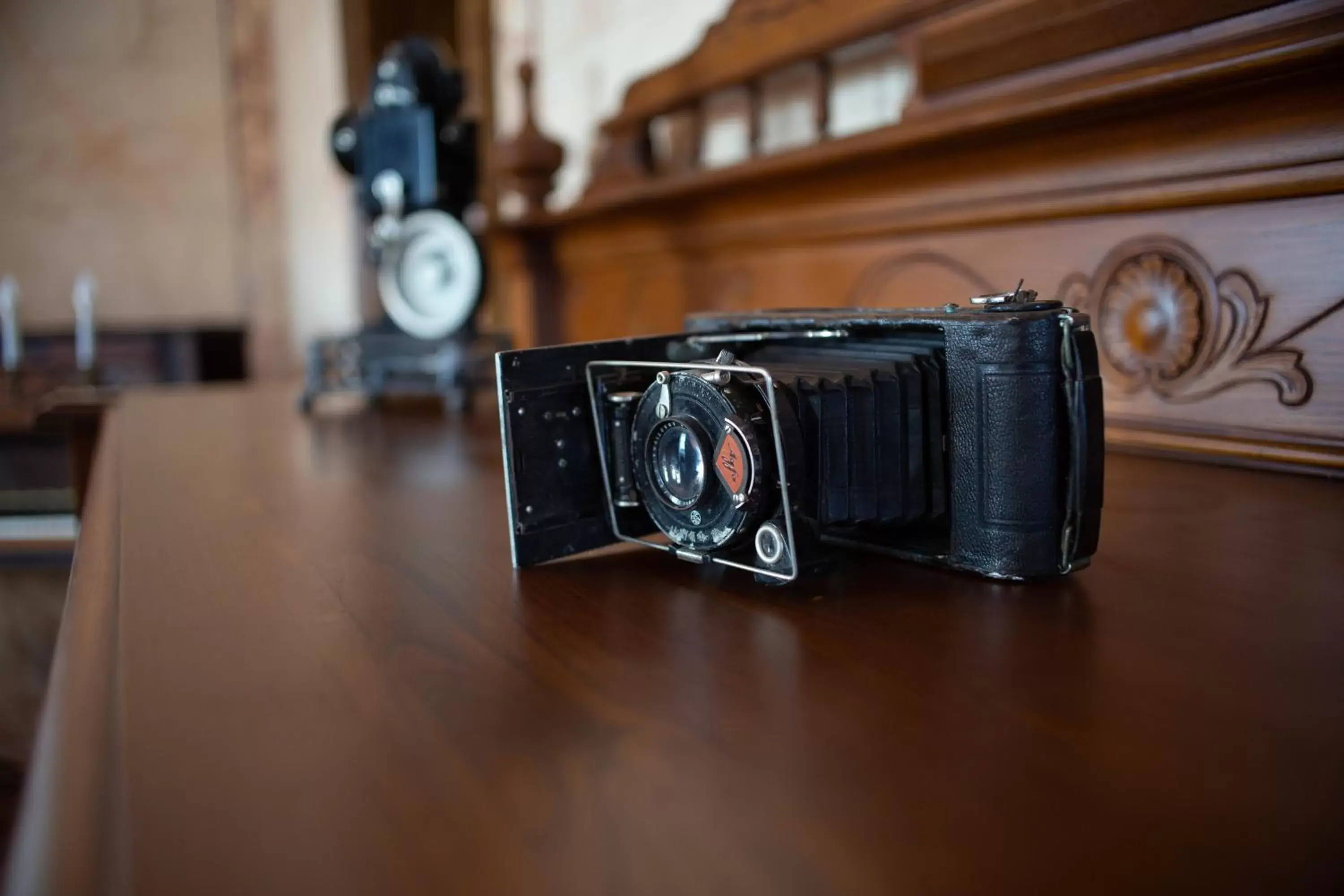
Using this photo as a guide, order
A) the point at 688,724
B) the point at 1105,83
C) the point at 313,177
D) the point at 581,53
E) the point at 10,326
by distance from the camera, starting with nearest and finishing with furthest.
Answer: the point at 688,724 < the point at 1105,83 < the point at 581,53 < the point at 10,326 < the point at 313,177

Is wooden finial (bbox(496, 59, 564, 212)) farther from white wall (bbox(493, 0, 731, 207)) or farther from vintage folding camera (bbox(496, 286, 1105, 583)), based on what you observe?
vintage folding camera (bbox(496, 286, 1105, 583))

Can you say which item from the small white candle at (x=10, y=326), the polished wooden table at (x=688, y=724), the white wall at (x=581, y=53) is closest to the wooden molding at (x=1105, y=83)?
the polished wooden table at (x=688, y=724)

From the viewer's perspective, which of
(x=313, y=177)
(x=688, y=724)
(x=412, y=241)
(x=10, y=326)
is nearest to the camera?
(x=688, y=724)

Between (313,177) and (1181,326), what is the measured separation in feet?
15.0

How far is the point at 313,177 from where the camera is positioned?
189 inches

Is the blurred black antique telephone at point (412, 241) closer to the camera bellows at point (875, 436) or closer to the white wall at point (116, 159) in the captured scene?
the camera bellows at point (875, 436)

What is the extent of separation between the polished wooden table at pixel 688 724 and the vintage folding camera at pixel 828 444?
0.10ft

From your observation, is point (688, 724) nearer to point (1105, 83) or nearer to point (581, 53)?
point (1105, 83)

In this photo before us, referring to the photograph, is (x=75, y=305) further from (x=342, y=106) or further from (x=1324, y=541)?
(x=1324, y=541)

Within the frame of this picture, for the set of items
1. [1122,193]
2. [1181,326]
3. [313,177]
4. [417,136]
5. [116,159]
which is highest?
[116,159]

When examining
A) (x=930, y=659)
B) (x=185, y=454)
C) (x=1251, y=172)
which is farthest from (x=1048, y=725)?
(x=185, y=454)

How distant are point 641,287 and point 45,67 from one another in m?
4.50

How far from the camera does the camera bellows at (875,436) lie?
1.97 ft

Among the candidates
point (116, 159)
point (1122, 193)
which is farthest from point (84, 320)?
point (1122, 193)
